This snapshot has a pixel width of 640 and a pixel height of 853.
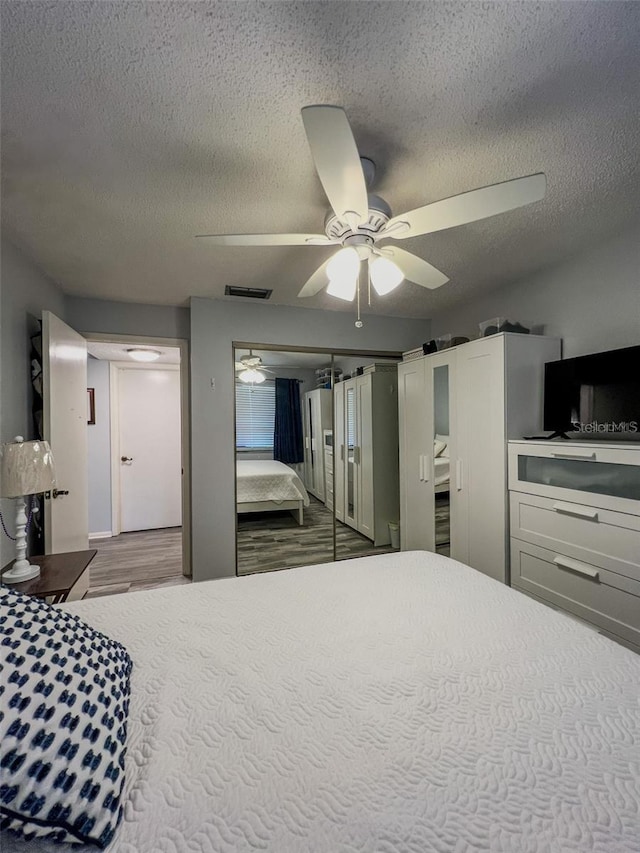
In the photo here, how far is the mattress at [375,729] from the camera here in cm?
61

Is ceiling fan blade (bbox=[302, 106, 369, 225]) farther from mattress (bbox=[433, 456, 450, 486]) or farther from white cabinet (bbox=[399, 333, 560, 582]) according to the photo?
mattress (bbox=[433, 456, 450, 486])

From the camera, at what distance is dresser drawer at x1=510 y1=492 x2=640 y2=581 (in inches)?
72.3

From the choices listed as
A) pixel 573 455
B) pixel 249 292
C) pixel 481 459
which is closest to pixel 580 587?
pixel 573 455

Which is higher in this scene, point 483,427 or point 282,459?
point 483,427

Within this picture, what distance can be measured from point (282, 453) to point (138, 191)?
241cm

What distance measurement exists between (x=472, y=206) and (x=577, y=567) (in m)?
1.95

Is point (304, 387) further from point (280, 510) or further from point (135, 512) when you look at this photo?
point (135, 512)

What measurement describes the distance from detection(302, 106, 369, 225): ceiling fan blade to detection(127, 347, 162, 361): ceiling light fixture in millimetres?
3580

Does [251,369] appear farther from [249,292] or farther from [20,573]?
[20,573]

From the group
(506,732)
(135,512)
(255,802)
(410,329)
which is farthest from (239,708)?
(135,512)

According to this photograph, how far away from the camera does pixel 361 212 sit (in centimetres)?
134

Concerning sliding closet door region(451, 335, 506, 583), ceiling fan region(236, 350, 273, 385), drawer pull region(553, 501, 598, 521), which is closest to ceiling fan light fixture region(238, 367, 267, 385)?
ceiling fan region(236, 350, 273, 385)

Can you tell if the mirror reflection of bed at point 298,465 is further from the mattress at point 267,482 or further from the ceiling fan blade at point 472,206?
the ceiling fan blade at point 472,206

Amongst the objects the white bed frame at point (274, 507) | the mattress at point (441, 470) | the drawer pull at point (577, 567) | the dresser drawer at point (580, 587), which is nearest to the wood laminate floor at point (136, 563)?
the white bed frame at point (274, 507)
